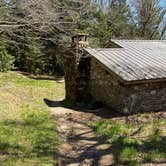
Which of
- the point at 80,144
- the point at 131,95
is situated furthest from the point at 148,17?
the point at 80,144

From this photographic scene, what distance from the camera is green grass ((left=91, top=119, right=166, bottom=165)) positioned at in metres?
7.22

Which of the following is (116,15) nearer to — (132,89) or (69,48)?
(69,48)

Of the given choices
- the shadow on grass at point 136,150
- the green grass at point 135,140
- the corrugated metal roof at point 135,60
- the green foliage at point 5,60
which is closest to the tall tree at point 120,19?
the green foliage at point 5,60

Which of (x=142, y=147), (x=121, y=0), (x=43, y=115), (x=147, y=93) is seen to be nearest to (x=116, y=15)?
(x=121, y=0)

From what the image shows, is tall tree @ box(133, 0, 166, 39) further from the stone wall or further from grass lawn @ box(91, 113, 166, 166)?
grass lawn @ box(91, 113, 166, 166)

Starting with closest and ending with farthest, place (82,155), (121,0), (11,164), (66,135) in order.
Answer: (11,164)
(82,155)
(66,135)
(121,0)

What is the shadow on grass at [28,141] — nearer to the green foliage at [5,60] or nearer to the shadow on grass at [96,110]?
the shadow on grass at [96,110]

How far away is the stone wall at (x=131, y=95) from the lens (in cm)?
1191

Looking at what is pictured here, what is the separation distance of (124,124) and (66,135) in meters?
2.08

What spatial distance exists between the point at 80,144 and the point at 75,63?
6.23 m

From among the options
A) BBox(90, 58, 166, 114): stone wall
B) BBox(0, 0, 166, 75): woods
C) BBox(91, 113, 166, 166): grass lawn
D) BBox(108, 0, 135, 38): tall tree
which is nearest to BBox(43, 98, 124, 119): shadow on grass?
BBox(90, 58, 166, 114): stone wall

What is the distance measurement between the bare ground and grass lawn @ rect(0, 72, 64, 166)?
0.93 ft

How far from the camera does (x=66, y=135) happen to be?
30.3 feet

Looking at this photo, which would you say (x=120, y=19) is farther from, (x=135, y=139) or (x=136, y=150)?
(x=136, y=150)
